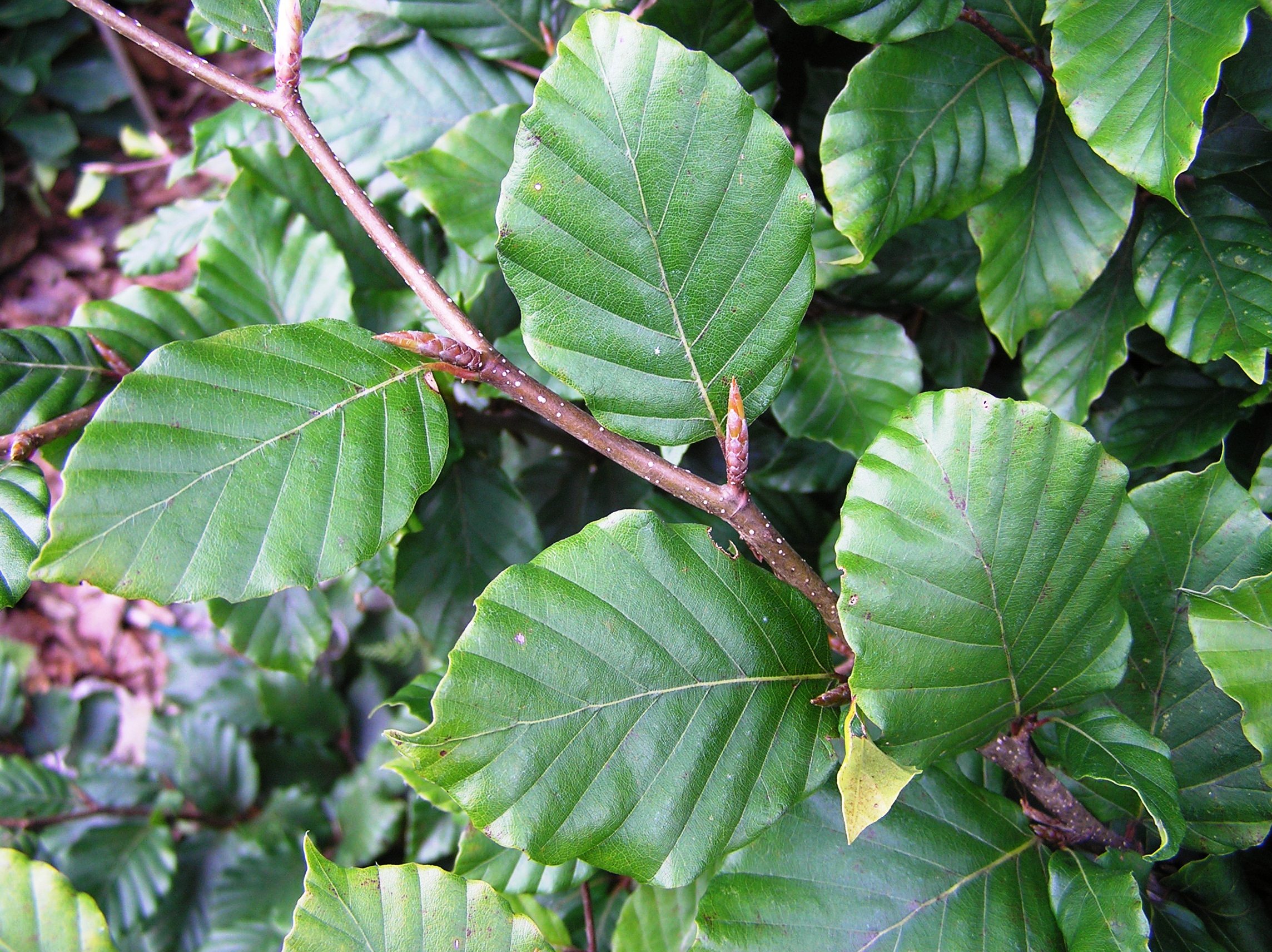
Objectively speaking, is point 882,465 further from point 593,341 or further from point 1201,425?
point 1201,425

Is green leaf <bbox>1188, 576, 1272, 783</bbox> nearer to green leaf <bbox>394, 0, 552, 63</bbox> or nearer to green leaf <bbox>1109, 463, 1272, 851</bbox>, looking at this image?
green leaf <bbox>1109, 463, 1272, 851</bbox>

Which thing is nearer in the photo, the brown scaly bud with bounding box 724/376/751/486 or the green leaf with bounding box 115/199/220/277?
the brown scaly bud with bounding box 724/376/751/486

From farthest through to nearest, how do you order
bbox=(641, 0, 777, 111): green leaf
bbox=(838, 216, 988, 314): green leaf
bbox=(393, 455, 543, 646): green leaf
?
bbox=(393, 455, 543, 646): green leaf < bbox=(838, 216, 988, 314): green leaf < bbox=(641, 0, 777, 111): green leaf

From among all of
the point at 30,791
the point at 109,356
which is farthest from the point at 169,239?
the point at 30,791

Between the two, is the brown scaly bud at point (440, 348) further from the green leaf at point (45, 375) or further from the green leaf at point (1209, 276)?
the green leaf at point (1209, 276)

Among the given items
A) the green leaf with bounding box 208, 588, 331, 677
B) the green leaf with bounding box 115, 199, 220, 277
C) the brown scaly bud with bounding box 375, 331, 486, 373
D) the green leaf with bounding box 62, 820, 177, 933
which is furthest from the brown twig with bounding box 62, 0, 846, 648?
the green leaf with bounding box 62, 820, 177, 933

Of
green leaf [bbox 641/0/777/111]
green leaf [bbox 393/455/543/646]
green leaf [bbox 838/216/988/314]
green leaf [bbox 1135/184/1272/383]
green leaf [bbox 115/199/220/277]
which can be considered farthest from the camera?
green leaf [bbox 115/199/220/277]

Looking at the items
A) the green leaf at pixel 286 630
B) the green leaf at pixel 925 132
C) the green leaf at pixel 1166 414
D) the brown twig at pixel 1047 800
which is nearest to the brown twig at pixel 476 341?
the brown twig at pixel 1047 800
